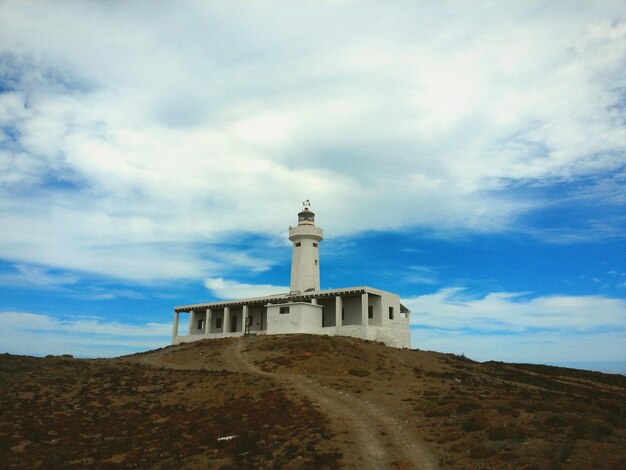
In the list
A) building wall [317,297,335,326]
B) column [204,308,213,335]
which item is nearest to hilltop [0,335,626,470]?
building wall [317,297,335,326]

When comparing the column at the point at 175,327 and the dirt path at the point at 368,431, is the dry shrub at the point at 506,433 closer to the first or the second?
the dirt path at the point at 368,431

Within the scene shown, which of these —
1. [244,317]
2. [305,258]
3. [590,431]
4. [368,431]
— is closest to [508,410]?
[590,431]

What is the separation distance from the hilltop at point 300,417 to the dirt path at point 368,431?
66 millimetres

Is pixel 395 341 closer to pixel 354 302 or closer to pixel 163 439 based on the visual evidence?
pixel 354 302

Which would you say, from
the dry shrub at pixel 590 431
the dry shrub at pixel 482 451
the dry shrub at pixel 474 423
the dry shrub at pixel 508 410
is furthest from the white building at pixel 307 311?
the dry shrub at pixel 482 451

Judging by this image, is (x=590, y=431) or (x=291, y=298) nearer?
(x=590, y=431)

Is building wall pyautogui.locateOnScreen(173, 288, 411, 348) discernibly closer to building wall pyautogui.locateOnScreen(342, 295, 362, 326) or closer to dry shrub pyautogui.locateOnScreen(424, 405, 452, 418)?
building wall pyautogui.locateOnScreen(342, 295, 362, 326)

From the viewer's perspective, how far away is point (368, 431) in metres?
18.6

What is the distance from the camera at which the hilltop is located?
1567 centimetres

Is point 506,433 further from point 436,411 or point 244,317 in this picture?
point 244,317

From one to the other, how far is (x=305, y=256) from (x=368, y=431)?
39843mm

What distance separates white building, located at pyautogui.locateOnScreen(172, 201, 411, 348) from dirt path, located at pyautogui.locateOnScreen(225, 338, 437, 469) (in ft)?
63.7

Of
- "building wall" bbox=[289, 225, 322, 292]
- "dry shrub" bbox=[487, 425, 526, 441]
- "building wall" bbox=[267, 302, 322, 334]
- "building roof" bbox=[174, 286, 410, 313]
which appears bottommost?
"dry shrub" bbox=[487, 425, 526, 441]

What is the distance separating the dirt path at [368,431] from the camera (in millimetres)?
15266
